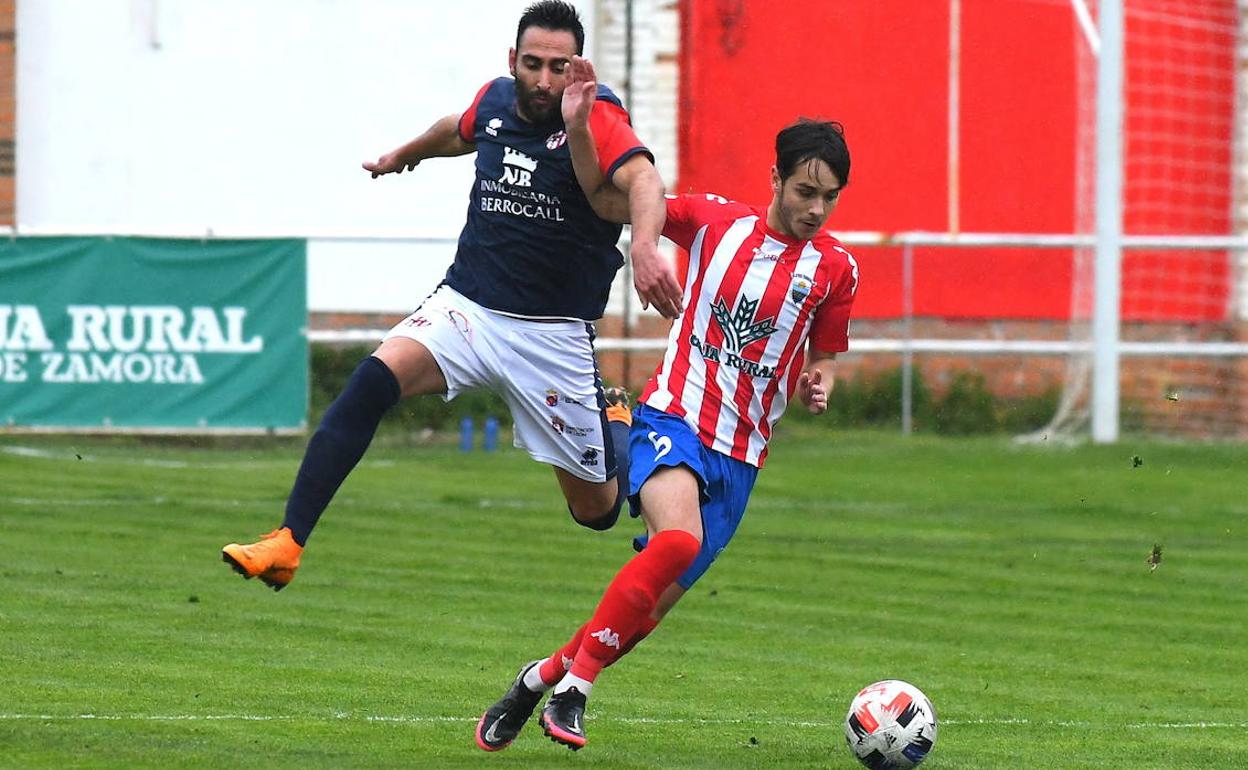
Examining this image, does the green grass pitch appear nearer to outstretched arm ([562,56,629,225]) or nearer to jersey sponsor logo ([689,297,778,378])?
jersey sponsor logo ([689,297,778,378])

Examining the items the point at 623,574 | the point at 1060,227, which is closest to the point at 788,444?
the point at 1060,227

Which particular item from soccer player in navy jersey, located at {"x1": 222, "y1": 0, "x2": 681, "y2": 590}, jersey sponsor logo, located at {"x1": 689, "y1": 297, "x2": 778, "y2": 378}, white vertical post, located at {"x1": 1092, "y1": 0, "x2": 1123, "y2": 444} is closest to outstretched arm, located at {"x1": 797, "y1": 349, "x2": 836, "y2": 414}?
jersey sponsor logo, located at {"x1": 689, "y1": 297, "x2": 778, "y2": 378}

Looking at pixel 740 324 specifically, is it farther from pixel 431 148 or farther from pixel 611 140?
pixel 431 148

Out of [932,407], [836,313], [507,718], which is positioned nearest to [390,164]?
[836,313]

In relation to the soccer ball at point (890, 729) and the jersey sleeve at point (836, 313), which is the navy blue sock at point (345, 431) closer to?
the jersey sleeve at point (836, 313)

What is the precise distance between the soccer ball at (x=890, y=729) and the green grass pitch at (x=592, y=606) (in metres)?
0.12

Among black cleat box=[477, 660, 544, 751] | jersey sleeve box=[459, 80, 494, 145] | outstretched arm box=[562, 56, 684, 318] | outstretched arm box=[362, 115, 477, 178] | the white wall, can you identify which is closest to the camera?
outstretched arm box=[562, 56, 684, 318]

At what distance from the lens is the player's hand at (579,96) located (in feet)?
24.1

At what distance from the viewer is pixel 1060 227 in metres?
23.4

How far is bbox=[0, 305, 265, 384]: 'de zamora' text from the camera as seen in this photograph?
17.5m

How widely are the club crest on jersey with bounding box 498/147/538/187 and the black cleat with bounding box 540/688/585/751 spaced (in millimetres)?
1837

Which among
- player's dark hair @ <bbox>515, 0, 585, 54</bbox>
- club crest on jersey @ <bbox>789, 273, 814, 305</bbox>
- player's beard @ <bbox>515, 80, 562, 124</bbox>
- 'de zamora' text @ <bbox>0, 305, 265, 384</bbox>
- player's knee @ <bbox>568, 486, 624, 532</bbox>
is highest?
player's dark hair @ <bbox>515, 0, 585, 54</bbox>

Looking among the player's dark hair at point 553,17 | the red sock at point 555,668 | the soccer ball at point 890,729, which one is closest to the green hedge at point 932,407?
the player's dark hair at point 553,17

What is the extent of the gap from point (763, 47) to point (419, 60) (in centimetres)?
353
